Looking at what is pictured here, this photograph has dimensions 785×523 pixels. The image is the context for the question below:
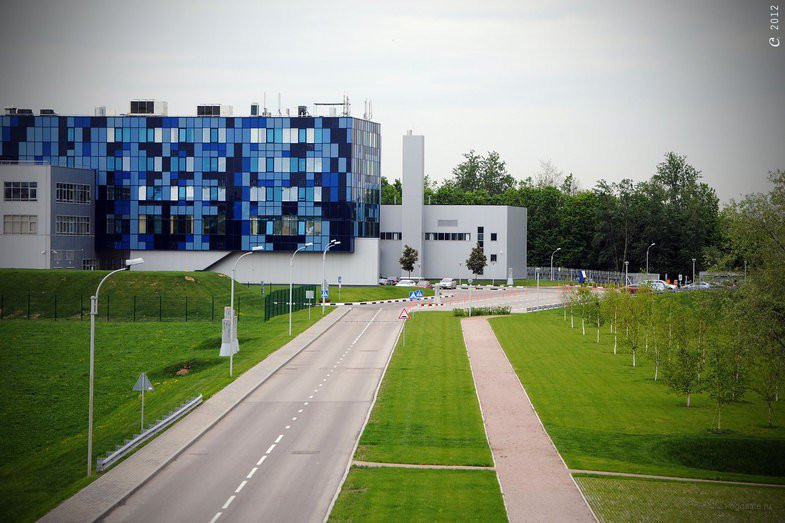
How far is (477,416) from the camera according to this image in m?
38.9

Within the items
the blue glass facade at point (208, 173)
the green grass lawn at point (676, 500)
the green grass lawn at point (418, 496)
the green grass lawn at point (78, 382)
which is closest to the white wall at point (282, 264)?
the blue glass facade at point (208, 173)

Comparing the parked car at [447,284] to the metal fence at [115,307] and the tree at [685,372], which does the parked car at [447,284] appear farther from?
the tree at [685,372]

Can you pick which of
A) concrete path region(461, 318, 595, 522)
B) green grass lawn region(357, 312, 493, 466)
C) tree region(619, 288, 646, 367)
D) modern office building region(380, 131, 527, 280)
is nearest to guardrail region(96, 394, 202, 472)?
green grass lawn region(357, 312, 493, 466)

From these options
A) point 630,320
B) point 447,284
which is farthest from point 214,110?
point 630,320

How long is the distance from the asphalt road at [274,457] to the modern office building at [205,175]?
58.5m

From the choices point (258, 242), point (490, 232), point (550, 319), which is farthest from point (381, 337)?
point (490, 232)

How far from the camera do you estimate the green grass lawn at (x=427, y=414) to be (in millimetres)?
32375

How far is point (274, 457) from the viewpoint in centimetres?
3145

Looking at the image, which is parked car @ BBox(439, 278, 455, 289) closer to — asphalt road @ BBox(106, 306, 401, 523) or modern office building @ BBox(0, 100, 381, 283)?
modern office building @ BBox(0, 100, 381, 283)

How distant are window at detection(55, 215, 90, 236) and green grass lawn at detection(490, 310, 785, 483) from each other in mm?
67277

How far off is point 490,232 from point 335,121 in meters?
32.2

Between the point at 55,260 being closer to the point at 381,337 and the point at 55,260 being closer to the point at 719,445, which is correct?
the point at 381,337

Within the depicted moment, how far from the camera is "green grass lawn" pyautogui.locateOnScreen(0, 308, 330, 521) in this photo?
104ft

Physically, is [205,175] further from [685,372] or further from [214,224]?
[685,372]
